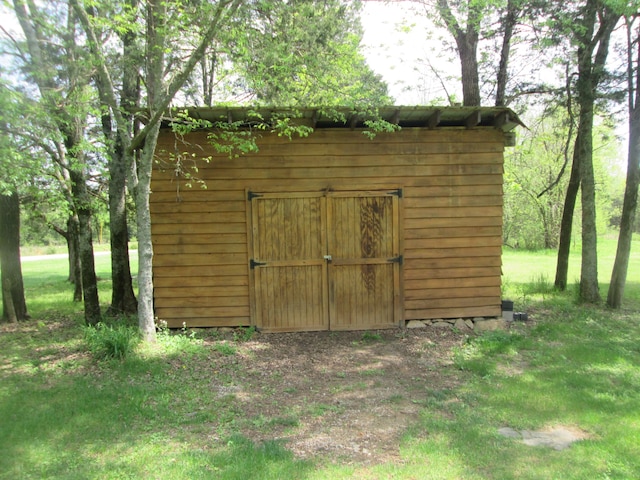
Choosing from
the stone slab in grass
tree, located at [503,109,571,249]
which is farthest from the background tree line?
tree, located at [503,109,571,249]

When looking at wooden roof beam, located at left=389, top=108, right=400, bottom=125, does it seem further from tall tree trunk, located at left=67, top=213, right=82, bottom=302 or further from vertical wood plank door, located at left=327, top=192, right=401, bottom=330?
tall tree trunk, located at left=67, top=213, right=82, bottom=302

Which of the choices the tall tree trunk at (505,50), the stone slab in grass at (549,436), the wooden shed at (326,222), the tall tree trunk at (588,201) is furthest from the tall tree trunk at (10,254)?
the tall tree trunk at (588,201)

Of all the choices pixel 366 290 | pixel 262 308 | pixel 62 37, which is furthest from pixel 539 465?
pixel 62 37

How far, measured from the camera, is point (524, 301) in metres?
8.12

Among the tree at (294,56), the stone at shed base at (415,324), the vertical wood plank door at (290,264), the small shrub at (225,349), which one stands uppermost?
the tree at (294,56)

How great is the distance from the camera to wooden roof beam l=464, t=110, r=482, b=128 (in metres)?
5.82

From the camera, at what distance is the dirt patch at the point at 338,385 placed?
125 inches

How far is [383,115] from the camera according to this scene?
19.0 feet

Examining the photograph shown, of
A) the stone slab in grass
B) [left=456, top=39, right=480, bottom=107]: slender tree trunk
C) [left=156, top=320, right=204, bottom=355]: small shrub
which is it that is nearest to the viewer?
the stone slab in grass

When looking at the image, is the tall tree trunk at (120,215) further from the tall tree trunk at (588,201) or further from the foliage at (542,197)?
the foliage at (542,197)

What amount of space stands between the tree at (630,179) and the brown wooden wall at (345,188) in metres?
2.86

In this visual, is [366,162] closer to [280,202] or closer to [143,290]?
[280,202]

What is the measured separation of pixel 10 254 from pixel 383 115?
22.4 ft

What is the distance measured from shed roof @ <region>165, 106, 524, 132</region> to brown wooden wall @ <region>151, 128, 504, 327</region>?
0.15 m
